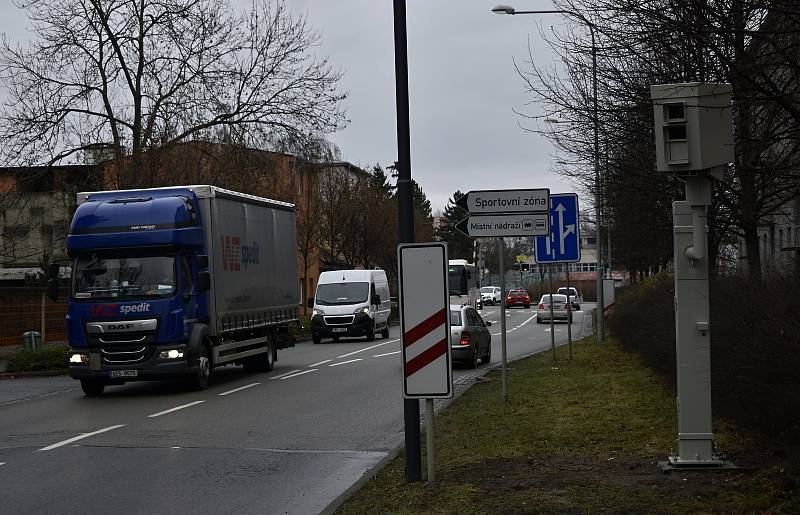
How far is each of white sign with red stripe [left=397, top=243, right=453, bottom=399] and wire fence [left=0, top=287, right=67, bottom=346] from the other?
24.8m

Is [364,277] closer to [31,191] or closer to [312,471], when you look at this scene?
[31,191]

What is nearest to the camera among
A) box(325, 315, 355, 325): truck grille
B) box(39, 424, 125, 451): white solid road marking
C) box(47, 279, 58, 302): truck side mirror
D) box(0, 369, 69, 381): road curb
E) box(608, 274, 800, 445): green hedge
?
box(608, 274, 800, 445): green hedge

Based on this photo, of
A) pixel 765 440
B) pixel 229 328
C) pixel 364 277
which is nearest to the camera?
pixel 765 440

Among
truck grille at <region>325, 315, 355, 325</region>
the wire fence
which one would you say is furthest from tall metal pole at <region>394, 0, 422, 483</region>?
truck grille at <region>325, 315, 355, 325</region>

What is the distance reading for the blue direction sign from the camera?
21.8m

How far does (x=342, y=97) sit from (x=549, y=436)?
25828 millimetres

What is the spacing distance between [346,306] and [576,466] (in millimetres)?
30483

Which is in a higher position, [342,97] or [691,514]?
[342,97]

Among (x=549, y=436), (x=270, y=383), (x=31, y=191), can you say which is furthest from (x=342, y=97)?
(x=549, y=436)

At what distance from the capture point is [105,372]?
62.6 feet

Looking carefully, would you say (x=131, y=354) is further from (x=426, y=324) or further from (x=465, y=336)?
(x=426, y=324)

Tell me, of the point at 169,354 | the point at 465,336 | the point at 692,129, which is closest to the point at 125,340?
the point at 169,354

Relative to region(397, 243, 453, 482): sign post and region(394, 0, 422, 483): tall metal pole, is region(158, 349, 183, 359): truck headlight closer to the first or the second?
region(394, 0, 422, 483): tall metal pole

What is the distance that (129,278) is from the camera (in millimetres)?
19203
